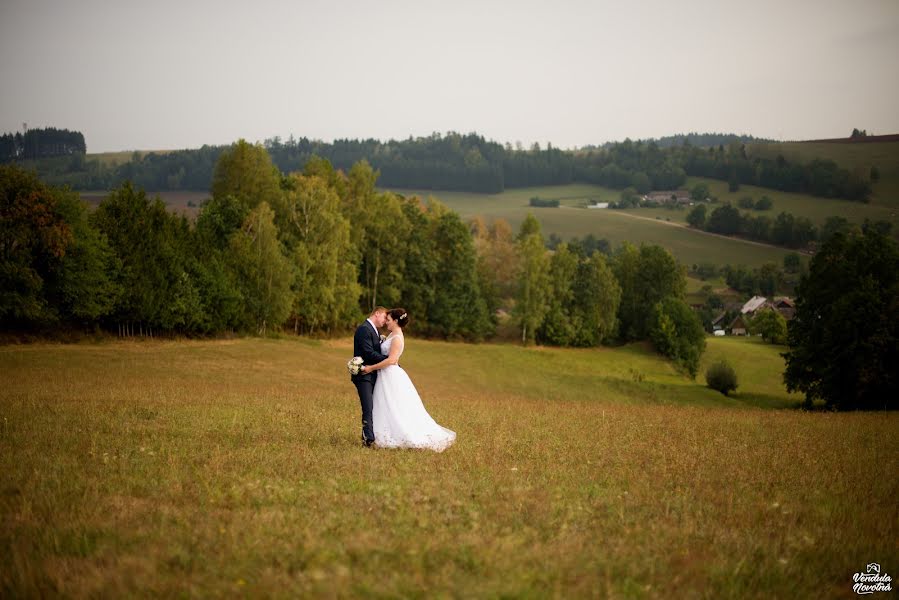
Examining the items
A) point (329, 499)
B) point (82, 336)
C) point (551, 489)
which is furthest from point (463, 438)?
point (82, 336)

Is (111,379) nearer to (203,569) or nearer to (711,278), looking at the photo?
(203,569)

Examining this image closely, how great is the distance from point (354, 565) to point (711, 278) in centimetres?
16993

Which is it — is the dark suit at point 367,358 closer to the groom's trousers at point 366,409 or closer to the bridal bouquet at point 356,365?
the groom's trousers at point 366,409

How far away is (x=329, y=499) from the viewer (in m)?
9.94

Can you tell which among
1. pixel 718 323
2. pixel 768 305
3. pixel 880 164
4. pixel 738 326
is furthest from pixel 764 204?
pixel 738 326

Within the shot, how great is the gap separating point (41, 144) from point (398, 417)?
196 m

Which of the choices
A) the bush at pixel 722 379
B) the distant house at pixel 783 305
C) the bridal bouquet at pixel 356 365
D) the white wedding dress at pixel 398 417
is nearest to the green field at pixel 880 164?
the distant house at pixel 783 305

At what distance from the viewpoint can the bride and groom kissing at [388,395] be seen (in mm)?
15062

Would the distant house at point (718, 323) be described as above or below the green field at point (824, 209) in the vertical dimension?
below

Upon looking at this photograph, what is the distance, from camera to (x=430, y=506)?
9.80 meters

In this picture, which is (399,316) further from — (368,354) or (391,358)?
(368,354)

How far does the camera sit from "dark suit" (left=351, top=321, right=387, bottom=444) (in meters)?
15.1

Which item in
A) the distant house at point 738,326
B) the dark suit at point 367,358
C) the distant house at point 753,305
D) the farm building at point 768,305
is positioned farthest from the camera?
the distant house at point 753,305

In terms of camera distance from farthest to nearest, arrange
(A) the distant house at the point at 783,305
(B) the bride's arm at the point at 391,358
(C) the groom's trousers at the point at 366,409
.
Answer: (A) the distant house at the point at 783,305 < (C) the groom's trousers at the point at 366,409 < (B) the bride's arm at the point at 391,358
